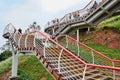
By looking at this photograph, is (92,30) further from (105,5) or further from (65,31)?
(105,5)

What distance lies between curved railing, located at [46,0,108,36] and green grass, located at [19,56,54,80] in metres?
5.07

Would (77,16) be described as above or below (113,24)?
above

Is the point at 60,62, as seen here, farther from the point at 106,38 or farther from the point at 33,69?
the point at 106,38

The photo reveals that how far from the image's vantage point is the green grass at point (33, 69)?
2136 cm

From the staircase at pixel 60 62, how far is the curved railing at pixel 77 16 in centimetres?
927

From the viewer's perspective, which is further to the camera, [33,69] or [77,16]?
[77,16]

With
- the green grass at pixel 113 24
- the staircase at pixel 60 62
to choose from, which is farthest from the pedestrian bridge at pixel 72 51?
the green grass at pixel 113 24

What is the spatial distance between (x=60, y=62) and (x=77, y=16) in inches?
545

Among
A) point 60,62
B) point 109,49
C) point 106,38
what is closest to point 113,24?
point 106,38

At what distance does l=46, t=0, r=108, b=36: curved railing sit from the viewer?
23909mm

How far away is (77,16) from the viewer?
26.1m

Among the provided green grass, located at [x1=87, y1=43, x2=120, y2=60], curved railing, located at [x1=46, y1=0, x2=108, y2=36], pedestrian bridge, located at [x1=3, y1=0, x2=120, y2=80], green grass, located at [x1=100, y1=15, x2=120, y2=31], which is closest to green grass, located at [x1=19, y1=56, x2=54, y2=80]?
pedestrian bridge, located at [x1=3, y1=0, x2=120, y2=80]

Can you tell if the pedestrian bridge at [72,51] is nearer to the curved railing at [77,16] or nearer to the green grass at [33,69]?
the curved railing at [77,16]

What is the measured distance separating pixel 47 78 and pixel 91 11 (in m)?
7.66
